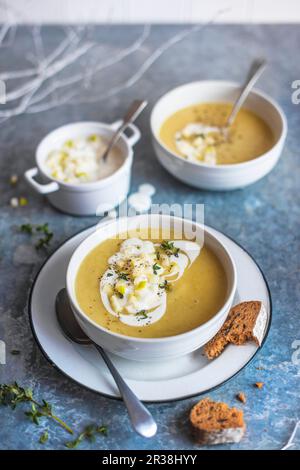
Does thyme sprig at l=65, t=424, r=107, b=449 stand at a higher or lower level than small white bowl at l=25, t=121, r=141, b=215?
lower

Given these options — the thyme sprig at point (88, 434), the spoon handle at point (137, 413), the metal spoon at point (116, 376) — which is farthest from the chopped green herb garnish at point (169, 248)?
the thyme sprig at point (88, 434)

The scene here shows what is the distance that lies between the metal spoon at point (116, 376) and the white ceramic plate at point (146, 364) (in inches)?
0.9

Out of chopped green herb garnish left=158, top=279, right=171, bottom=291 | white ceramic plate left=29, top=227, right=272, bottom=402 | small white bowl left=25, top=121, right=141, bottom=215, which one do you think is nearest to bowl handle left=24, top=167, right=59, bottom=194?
small white bowl left=25, top=121, right=141, bottom=215

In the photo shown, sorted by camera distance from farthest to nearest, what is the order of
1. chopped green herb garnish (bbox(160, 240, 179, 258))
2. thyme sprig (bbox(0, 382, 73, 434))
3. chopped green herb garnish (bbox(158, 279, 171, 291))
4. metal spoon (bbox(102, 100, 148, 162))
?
metal spoon (bbox(102, 100, 148, 162)), chopped green herb garnish (bbox(160, 240, 179, 258)), chopped green herb garnish (bbox(158, 279, 171, 291)), thyme sprig (bbox(0, 382, 73, 434))

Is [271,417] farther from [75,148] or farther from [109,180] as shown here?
[75,148]

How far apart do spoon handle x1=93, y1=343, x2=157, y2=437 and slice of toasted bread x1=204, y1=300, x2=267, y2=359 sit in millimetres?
258

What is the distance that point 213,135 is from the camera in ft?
8.21

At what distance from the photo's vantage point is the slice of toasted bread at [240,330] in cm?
172

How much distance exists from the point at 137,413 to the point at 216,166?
1.02 meters

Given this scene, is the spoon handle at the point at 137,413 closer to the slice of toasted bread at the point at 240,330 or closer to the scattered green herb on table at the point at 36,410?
the scattered green herb on table at the point at 36,410

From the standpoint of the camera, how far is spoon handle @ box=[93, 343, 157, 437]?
1.54 m

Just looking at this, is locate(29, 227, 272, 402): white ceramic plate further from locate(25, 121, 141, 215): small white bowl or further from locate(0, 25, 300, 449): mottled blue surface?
locate(25, 121, 141, 215): small white bowl

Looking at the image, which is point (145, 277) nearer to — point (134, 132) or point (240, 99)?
point (134, 132)

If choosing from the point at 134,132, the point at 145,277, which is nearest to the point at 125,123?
the point at 134,132
